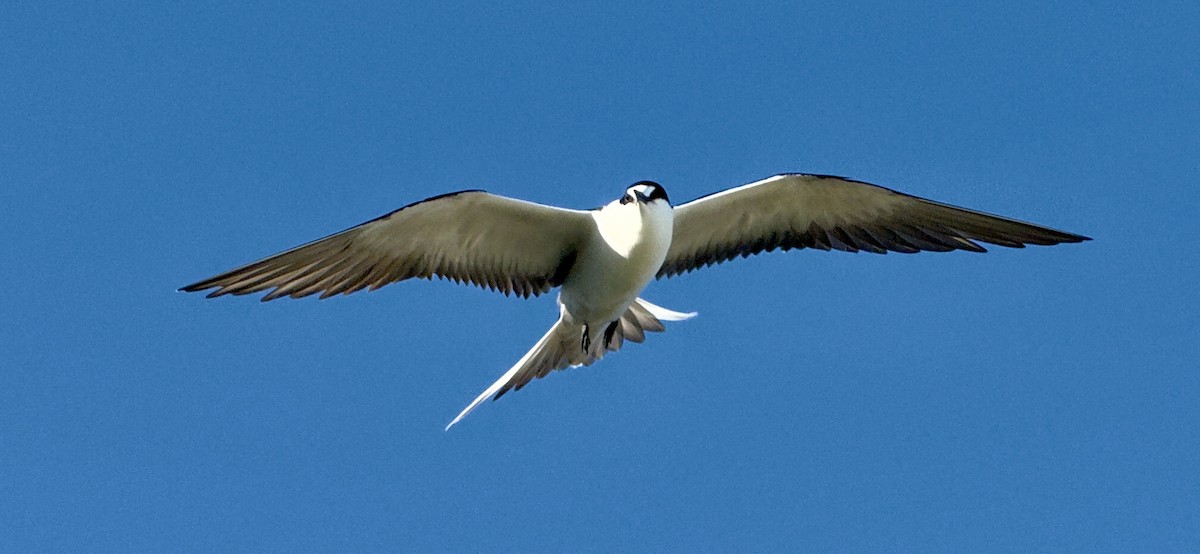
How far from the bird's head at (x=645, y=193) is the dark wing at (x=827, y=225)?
0.63 meters

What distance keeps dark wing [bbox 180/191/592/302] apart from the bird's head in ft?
1.96

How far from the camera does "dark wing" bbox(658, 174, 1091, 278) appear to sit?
11.2 meters

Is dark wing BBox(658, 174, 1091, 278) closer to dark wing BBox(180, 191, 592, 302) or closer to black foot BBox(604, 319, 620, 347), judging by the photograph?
black foot BBox(604, 319, 620, 347)

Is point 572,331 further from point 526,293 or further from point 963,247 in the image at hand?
point 963,247

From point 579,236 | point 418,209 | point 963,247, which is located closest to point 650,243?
point 579,236

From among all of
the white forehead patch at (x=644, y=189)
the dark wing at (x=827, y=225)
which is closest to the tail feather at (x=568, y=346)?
the dark wing at (x=827, y=225)

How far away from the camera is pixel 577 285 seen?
1122 cm

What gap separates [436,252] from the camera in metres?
11.0

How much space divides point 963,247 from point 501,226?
3810 mm

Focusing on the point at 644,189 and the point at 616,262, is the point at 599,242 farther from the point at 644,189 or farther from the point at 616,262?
the point at 644,189

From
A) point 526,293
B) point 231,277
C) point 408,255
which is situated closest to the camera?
point 231,277

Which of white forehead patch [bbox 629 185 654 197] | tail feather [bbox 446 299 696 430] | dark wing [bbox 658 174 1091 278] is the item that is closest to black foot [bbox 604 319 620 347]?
tail feather [bbox 446 299 696 430]

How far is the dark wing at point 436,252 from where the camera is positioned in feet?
33.9

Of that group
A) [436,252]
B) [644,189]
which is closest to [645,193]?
[644,189]
